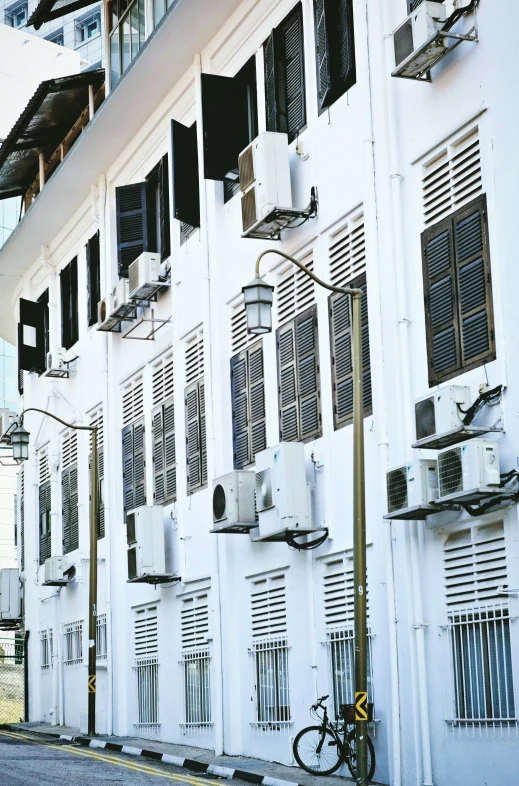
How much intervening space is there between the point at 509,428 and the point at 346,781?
5017 mm

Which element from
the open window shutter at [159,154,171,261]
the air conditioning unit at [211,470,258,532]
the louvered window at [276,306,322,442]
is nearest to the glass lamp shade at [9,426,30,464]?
the open window shutter at [159,154,171,261]

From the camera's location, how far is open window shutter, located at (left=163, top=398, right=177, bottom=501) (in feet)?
75.0

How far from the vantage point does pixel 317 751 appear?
16172mm

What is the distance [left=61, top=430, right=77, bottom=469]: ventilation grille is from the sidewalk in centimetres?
685

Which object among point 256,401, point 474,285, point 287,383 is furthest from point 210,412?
point 474,285

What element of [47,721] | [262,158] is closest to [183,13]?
[262,158]

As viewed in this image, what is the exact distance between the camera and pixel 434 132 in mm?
15023

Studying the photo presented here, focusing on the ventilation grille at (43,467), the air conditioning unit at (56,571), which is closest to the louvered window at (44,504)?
the ventilation grille at (43,467)

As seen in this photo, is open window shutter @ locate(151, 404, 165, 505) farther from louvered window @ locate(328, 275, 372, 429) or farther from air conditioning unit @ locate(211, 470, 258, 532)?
louvered window @ locate(328, 275, 372, 429)

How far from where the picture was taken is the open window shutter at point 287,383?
1830 centimetres

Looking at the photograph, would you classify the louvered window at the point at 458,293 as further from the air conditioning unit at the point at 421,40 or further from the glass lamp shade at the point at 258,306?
the glass lamp shade at the point at 258,306

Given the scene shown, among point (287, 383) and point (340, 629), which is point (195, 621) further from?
point (340, 629)

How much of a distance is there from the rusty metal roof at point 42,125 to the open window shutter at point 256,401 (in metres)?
10.4

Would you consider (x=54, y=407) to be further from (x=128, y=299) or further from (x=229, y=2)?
(x=229, y=2)
